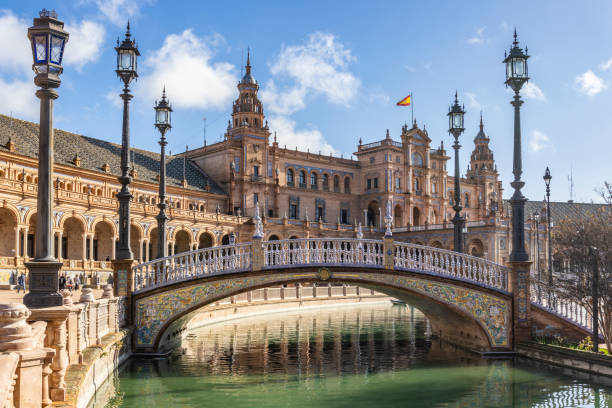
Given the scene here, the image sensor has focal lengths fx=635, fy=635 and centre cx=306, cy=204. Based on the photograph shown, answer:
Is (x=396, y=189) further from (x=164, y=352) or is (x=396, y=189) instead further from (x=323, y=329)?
(x=164, y=352)

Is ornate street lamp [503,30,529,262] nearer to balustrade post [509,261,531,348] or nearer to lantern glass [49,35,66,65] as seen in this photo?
balustrade post [509,261,531,348]

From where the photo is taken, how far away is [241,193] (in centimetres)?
6266

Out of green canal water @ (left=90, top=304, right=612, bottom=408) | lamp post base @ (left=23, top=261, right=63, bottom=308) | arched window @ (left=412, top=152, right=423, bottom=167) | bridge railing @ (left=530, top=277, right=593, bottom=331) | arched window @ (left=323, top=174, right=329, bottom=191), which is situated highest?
arched window @ (left=412, top=152, right=423, bottom=167)

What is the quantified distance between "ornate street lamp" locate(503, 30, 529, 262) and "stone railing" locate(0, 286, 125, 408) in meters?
11.0

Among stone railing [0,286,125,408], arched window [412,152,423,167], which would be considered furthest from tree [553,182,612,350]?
arched window [412,152,423,167]

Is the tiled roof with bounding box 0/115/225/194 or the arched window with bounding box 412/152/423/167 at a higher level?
the arched window with bounding box 412/152/423/167

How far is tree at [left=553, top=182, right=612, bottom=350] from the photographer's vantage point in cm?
1547

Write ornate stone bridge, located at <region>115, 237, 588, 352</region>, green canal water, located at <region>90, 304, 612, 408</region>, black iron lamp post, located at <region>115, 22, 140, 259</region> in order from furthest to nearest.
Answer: ornate stone bridge, located at <region>115, 237, 588, 352</region>, black iron lamp post, located at <region>115, 22, 140, 259</region>, green canal water, located at <region>90, 304, 612, 408</region>

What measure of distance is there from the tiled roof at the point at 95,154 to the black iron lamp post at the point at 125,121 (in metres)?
28.7

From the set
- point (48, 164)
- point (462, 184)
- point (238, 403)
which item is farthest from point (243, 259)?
point (462, 184)

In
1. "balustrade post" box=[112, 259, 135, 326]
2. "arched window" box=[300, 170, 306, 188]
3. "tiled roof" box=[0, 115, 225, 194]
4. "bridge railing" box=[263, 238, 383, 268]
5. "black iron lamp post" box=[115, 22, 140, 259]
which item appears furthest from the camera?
"arched window" box=[300, 170, 306, 188]

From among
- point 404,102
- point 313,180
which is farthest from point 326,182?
point 404,102

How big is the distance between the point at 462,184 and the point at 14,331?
84841 millimetres

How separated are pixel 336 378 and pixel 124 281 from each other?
20.6ft
